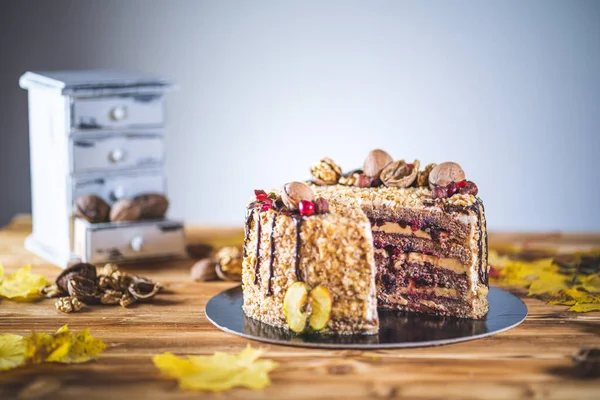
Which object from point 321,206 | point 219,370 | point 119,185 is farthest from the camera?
point 119,185

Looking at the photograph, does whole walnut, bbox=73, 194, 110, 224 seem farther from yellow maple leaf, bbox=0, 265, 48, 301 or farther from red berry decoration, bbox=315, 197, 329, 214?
red berry decoration, bbox=315, 197, 329, 214

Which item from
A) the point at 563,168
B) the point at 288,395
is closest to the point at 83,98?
the point at 288,395

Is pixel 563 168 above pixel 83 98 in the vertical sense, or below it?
below

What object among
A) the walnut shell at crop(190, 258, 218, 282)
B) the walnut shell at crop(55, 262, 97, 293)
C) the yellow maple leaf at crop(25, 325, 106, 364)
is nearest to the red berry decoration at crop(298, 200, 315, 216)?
the yellow maple leaf at crop(25, 325, 106, 364)

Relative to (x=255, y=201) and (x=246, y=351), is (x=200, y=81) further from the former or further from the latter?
(x=246, y=351)

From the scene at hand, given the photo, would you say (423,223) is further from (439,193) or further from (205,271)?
(205,271)

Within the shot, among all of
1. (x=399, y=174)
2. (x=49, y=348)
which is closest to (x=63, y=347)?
(x=49, y=348)

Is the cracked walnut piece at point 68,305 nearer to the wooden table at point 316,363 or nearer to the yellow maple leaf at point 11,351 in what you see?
the wooden table at point 316,363

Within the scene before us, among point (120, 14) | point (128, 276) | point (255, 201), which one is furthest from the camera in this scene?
point (120, 14)
